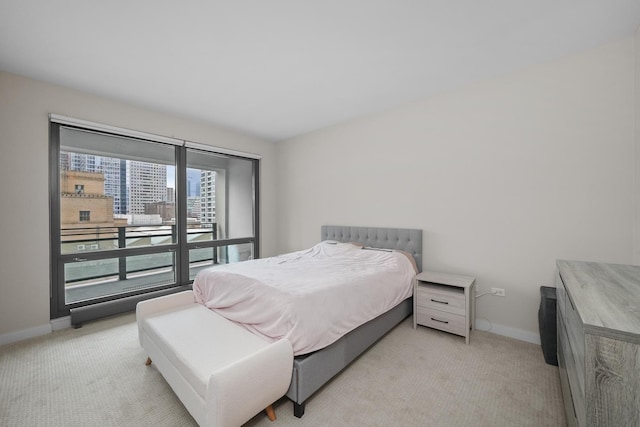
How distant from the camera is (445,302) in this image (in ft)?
8.48

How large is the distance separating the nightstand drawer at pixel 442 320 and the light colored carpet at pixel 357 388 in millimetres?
117

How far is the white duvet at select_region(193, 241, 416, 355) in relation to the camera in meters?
1.74

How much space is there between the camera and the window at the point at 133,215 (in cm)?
297

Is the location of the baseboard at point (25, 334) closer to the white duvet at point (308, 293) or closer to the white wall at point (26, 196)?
the white wall at point (26, 196)

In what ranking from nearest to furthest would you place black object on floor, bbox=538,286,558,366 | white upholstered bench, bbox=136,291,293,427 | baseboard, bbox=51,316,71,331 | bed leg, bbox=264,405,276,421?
white upholstered bench, bbox=136,291,293,427, bed leg, bbox=264,405,276,421, black object on floor, bbox=538,286,558,366, baseboard, bbox=51,316,71,331

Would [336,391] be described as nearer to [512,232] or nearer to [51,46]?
Answer: [512,232]

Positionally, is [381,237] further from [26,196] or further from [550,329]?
[26,196]

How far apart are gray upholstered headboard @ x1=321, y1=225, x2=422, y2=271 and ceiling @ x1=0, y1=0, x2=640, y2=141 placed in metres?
1.70

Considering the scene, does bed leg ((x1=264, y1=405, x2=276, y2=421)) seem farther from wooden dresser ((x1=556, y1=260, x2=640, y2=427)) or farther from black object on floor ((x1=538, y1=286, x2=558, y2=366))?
black object on floor ((x1=538, y1=286, x2=558, y2=366))

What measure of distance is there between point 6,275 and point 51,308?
52 cm

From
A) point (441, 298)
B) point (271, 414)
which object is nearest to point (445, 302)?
point (441, 298)

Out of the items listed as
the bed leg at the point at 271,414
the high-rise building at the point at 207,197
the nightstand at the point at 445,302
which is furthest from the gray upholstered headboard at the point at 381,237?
the bed leg at the point at 271,414

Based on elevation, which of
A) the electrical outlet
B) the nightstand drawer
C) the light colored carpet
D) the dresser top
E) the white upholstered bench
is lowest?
the light colored carpet

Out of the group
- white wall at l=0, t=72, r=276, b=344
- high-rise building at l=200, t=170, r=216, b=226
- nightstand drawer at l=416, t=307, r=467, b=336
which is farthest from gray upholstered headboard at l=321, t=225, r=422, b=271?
white wall at l=0, t=72, r=276, b=344
